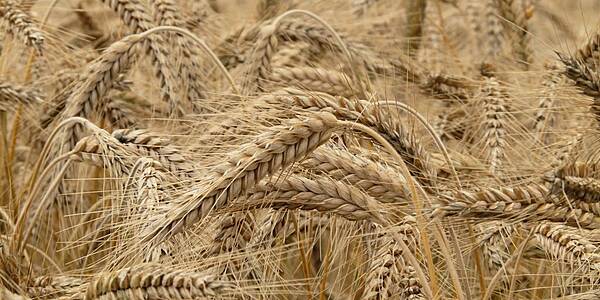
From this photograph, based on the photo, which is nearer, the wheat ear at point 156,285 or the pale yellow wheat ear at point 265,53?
the wheat ear at point 156,285

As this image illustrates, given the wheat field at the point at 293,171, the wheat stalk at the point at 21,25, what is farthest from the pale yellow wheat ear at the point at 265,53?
the wheat stalk at the point at 21,25

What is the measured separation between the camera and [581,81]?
242 centimetres

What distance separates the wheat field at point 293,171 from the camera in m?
2.02

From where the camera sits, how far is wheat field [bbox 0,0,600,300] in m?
2.02

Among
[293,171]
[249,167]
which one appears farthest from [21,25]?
[249,167]

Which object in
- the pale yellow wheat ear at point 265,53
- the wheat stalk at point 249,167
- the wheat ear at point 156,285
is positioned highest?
the pale yellow wheat ear at point 265,53

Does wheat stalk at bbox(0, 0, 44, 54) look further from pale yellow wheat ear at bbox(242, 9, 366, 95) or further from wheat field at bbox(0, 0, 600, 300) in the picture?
pale yellow wheat ear at bbox(242, 9, 366, 95)

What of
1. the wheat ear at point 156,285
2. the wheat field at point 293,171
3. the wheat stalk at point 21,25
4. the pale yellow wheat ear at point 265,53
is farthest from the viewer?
the pale yellow wheat ear at point 265,53

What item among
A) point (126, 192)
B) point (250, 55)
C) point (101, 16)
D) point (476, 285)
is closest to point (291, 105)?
point (126, 192)

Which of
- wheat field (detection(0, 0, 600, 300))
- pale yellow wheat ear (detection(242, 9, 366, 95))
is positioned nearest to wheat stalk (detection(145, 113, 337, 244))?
wheat field (detection(0, 0, 600, 300))

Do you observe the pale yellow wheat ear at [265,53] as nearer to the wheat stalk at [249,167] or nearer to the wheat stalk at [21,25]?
the wheat stalk at [21,25]

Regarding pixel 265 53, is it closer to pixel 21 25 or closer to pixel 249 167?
pixel 21 25

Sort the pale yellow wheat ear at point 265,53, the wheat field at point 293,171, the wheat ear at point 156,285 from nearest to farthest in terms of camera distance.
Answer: the wheat ear at point 156,285
the wheat field at point 293,171
the pale yellow wheat ear at point 265,53

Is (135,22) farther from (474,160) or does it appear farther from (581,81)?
(581,81)
